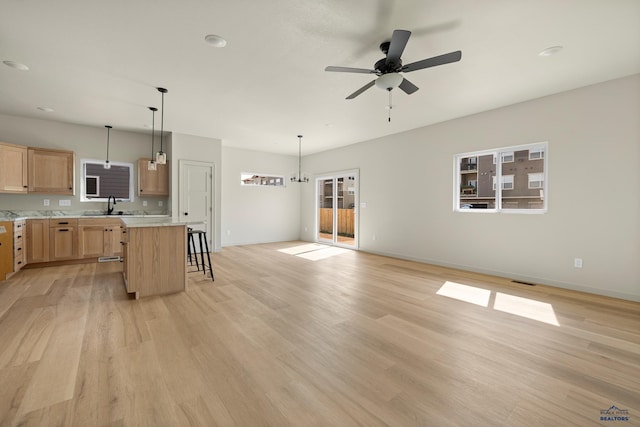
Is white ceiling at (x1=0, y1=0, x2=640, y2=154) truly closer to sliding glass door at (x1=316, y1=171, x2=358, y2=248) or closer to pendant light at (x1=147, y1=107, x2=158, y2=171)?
pendant light at (x1=147, y1=107, x2=158, y2=171)

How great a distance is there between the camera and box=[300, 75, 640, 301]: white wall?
3551mm

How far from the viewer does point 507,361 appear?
6.98 ft

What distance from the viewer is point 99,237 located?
214 inches

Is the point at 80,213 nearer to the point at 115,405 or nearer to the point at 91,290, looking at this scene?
the point at 91,290

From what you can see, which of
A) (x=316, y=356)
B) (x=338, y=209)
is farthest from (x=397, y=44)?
(x=338, y=209)

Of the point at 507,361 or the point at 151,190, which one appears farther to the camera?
the point at 151,190

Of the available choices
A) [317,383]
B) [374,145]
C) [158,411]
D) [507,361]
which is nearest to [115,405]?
[158,411]

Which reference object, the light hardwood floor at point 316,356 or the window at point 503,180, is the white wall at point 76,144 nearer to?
the light hardwood floor at point 316,356

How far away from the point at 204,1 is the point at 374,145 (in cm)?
514

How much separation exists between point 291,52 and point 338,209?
5.49 metres

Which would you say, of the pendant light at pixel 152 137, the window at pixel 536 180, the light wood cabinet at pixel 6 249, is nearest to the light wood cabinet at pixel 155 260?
→ the pendant light at pixel 152 137

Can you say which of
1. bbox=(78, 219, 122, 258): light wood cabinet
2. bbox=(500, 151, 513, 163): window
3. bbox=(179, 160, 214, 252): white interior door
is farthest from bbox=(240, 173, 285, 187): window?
bbox=(500, 151, 513, 163): window

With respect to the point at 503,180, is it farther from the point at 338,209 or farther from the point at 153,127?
the point at 153,127

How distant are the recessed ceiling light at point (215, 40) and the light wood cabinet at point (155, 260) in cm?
236
